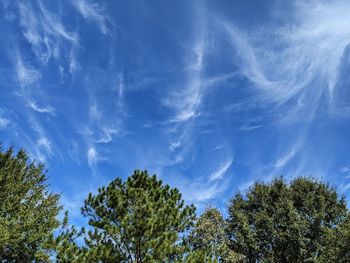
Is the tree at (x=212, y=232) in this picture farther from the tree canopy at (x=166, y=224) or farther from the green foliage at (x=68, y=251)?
the green foliage at (x=68, y=251)

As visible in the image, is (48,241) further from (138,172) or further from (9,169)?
(9,169)

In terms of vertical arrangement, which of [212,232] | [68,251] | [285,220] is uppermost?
[285,220]

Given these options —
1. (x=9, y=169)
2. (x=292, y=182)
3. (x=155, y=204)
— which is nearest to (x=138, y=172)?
(x=155, y=204)

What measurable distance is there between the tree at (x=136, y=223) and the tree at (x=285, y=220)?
1996 cm

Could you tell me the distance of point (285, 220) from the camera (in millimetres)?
34219

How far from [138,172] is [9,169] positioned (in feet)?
54.2

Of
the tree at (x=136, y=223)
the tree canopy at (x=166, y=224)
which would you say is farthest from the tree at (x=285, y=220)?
the tree at (x=136, y=223)

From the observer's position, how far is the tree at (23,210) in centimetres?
2358

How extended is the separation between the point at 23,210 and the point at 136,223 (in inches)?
599

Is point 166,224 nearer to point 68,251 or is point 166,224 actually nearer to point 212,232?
point 68,251

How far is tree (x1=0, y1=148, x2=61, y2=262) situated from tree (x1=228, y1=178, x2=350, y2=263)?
20940 millimetres

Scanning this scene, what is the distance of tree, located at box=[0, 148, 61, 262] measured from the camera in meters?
23.6

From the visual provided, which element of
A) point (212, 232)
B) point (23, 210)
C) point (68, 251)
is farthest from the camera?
point (212, 232)

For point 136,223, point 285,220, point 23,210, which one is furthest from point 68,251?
point 285,220
